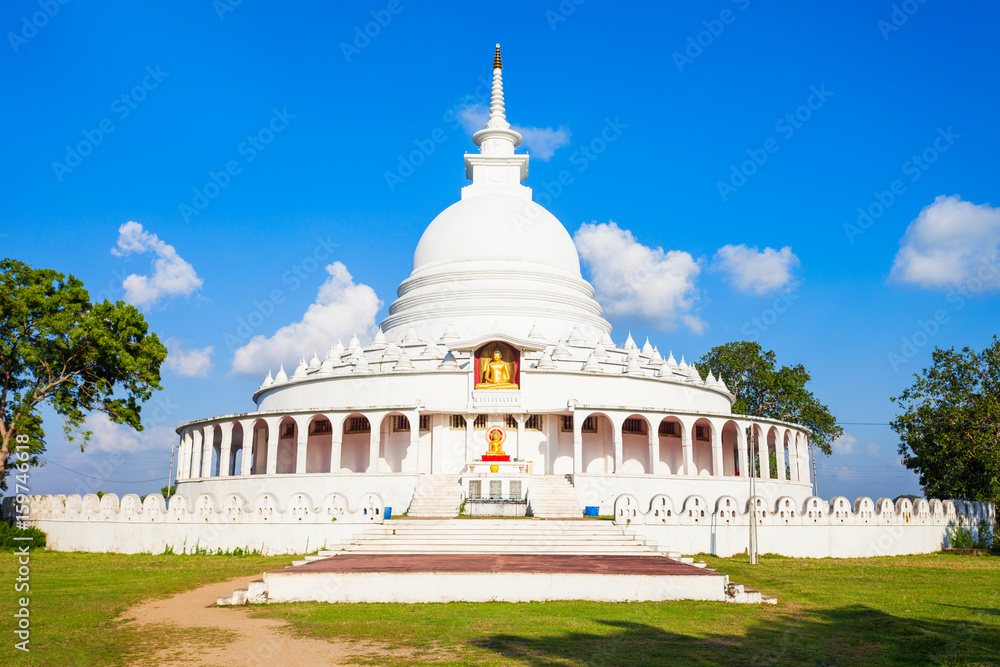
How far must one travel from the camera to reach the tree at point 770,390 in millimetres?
53938

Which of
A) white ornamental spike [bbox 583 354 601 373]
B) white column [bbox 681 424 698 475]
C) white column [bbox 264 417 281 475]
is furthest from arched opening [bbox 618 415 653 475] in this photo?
white column [bbox 264 417 281 475]

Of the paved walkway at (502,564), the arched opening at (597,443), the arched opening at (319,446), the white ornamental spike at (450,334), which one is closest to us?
the paved walkway at (502,564)

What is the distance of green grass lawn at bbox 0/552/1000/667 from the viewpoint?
33.1ft

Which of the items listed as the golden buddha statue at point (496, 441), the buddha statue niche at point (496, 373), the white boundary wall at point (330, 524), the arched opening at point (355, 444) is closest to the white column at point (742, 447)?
the white boundary wall at point (330, 524)

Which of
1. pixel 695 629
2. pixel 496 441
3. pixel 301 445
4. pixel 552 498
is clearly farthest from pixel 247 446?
pixel 695 629

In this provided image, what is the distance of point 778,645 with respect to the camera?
35.6ft

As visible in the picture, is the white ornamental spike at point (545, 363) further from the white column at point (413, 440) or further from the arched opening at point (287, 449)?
the arched opening at point (287, 449)

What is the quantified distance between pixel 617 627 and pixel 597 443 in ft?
75.4

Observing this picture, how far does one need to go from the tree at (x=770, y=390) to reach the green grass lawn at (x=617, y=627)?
36.5 m

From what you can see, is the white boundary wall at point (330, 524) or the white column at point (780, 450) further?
the white column at point (780, 450)

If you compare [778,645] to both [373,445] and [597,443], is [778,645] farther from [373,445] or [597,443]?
[597,443]

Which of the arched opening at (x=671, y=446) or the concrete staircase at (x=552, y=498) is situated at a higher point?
the arched opening at (x=671, y=446)

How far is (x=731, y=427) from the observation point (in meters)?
38.7

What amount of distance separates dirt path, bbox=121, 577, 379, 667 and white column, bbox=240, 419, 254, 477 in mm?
19724
